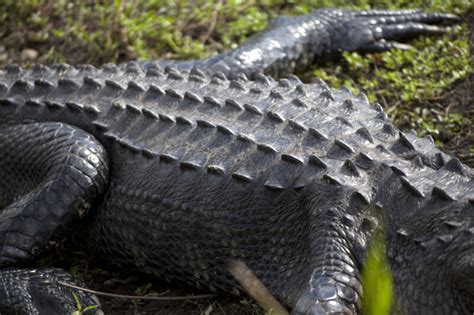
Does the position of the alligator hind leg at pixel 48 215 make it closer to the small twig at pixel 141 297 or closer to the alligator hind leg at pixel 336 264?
the small twig at pixel 141 297

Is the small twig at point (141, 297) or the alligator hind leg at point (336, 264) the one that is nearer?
the alligator hind leg at point (336, 264)

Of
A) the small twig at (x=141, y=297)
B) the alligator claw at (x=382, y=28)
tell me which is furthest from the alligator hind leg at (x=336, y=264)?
the alligator claw at (x=382, y=28)

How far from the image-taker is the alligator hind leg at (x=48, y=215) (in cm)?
319

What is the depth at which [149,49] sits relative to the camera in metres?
5.29

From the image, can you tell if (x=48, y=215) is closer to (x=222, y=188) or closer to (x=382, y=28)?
(x=222, y=188)

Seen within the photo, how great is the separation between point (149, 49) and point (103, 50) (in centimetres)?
30

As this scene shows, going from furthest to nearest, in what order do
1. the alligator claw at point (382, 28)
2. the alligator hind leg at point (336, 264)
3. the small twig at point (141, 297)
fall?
the alligator claw at point (382, 28) → the small twig at point (141, 297) → the alligator hind leg at point (336, 264)

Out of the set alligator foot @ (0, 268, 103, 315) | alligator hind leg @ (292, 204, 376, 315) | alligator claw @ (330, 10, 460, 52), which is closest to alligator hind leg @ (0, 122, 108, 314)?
alligator foot @ (0, 268, 103, 315)

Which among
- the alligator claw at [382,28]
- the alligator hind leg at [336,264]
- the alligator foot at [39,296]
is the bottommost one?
the alligator claw at [382,28]

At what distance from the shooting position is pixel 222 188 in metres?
3.07

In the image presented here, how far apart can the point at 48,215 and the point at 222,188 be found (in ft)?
2.45

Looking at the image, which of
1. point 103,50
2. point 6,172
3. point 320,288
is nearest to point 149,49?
point 103,50

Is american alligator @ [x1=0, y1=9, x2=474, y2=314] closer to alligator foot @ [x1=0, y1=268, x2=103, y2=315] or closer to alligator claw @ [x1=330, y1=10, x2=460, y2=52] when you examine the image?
alligator foot @ [x1=0, y1=268, x2=103, y2=315]

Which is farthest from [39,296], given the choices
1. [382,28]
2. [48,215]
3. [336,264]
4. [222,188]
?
[382,28]
